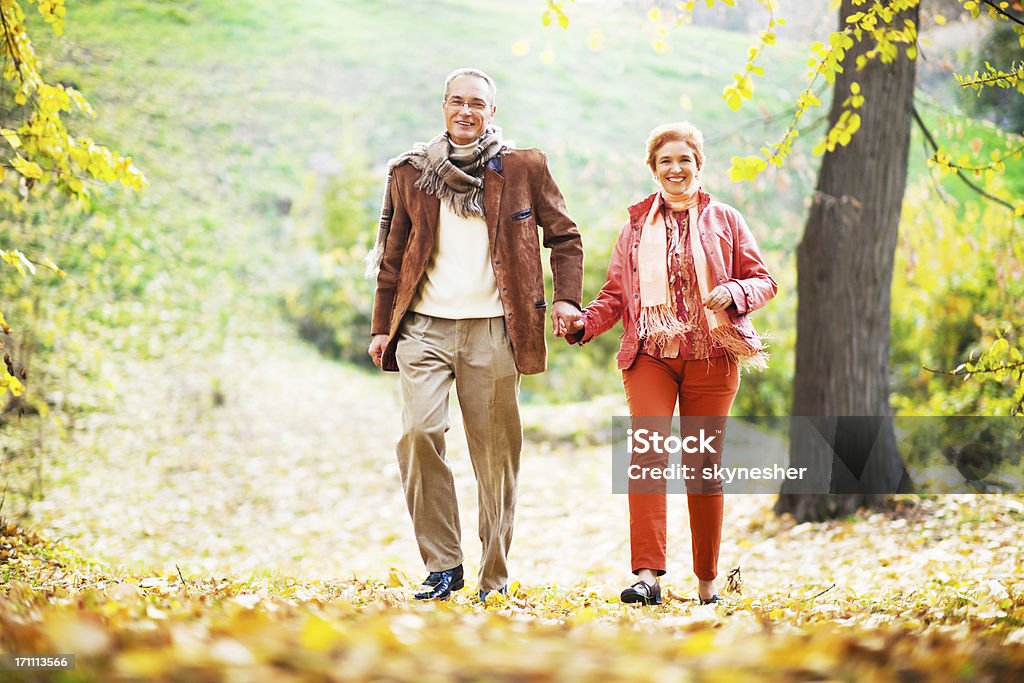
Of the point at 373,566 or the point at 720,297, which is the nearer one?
the point at 720,297

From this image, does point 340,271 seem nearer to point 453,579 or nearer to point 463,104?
point 463,104

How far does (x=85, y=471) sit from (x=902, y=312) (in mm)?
6954

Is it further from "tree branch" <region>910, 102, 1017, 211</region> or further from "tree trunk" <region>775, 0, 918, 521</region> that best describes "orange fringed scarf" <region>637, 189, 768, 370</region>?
"tree trunk" <region>775, 0, 918, 521</region>

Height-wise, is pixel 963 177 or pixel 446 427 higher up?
pixel 963 177

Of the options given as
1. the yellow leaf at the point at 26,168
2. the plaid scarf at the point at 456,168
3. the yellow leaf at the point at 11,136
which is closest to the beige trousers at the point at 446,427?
the plaid scarf at the point at 456,168

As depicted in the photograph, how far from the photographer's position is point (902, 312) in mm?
8211

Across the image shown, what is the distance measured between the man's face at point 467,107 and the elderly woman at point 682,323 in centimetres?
67

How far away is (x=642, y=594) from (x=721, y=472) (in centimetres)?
59

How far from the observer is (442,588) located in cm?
346

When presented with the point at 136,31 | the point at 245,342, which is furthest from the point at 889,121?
the point at 136,31

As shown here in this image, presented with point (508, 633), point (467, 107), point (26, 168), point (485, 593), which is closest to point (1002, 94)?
point (467, 107)

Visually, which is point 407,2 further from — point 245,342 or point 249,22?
point 245,342

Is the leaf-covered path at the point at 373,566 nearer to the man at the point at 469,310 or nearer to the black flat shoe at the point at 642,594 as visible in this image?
the black flat shoe at the point at 642,594

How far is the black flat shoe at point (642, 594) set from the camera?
340 centimetres
